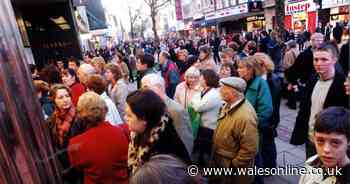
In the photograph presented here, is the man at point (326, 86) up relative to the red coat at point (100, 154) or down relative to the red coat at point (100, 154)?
up

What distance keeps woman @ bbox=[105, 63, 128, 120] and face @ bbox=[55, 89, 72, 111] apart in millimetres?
1081

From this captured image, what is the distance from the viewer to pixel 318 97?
2574 millimetres

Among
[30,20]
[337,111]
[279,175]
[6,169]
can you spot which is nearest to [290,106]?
[279,175]

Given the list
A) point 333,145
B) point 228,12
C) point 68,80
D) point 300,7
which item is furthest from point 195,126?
point 228,12

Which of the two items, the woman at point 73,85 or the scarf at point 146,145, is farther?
the woman at point 73,85

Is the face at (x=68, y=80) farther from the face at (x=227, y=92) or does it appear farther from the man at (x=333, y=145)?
the man at (x=333, y=145)

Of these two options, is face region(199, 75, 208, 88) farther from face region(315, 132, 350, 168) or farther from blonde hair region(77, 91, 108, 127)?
face region(315, 132, 350, 168)

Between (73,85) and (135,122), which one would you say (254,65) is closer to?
(135,122)

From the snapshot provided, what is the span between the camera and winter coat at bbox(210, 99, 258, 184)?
2553 millimetres

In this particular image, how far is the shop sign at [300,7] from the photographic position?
20.7 m

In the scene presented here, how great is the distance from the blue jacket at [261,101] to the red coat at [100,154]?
176 centimetres

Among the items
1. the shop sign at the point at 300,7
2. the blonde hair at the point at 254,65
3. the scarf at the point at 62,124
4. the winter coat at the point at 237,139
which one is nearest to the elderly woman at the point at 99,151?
the scarf at the point at 62,124

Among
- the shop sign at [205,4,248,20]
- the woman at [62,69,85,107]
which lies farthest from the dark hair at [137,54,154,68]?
the shop sign at [205,4,248,20]

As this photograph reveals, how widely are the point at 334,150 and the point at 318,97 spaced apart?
1.15 metres
